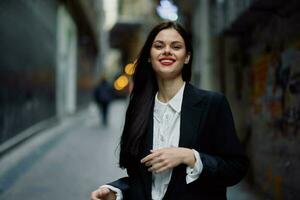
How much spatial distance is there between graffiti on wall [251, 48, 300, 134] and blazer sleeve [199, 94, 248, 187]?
3.35 meters

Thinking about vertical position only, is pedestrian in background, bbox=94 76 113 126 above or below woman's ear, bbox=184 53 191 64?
below

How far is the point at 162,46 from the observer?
2.21 metres

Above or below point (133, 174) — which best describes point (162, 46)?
above

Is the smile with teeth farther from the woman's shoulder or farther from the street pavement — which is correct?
the street pavement

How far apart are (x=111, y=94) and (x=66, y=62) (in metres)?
2.65

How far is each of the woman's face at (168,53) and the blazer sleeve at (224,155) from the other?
277 millimetres

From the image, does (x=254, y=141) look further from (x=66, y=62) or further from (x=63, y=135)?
(x=66, y=62)

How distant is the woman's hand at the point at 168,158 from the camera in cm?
196

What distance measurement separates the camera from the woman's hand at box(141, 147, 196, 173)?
1963 mm

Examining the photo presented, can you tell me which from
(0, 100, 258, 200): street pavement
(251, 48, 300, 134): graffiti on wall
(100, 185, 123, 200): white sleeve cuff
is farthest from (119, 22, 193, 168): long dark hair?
(251, 48, 300, 134): graffiti on wall

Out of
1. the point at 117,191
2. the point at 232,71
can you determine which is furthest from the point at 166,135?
the point at 232,71

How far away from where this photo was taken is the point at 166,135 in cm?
213

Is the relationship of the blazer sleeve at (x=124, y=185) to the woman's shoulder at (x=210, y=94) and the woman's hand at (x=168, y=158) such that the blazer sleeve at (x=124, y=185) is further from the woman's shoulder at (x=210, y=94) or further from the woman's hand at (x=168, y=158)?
the woman's shoulder at (x=210, y=94)

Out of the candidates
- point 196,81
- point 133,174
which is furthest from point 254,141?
point 196,81
